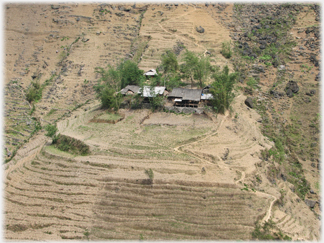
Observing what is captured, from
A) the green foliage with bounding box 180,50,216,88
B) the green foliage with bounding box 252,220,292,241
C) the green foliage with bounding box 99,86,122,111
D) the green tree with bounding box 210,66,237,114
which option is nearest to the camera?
the green foliage with bounding box 252,220,292,241

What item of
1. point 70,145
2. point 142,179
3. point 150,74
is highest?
point 150,74

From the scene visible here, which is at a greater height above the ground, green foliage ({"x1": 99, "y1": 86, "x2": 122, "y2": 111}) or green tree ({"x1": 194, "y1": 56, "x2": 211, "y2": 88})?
green tree ({"x1": 194, "y1": 56, "x2": 211, "y2": 88})

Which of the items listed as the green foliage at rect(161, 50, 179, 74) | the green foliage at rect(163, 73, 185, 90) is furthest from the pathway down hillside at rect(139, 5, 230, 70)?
the green foliage at rect(163, 73, 185, 90)

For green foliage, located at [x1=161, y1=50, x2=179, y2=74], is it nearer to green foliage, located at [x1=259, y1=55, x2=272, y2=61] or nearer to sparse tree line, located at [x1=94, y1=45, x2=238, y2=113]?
sparse tree line, located at [x1=94, y1=45, x2=238, y2=113]

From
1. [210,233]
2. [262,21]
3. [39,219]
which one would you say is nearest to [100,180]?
[39,219]

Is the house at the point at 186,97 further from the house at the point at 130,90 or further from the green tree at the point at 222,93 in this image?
the house at the point at 130,90

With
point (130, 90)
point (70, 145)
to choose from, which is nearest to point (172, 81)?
point (130, 90)

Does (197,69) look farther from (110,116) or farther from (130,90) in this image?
(110,116)

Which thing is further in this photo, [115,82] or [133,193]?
[115,82]

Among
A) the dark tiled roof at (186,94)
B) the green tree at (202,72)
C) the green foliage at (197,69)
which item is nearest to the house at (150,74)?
the green foliage at (197,69)
